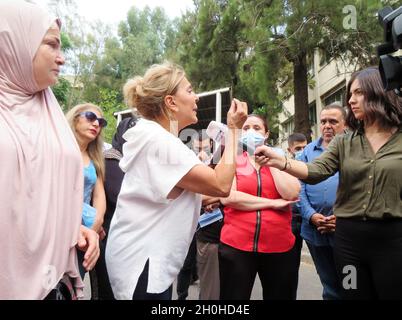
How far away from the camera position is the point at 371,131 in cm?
241

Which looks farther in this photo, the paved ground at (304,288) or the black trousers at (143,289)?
the paved ground at (304,288)

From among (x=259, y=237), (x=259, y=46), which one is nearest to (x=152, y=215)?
(x=259, y=237)

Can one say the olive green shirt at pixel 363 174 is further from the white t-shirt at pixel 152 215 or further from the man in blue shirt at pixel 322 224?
the white t-shirt at pixel 152 215

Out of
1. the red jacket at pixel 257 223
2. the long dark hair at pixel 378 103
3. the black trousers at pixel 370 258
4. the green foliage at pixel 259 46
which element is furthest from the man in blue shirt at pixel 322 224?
the green foliage at pixel 259 46

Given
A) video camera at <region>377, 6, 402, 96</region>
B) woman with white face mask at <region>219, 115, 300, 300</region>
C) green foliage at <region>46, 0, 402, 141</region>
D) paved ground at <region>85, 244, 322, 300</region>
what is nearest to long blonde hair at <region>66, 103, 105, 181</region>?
woman with white face mask at <region>219, 115, 300, 300</region>

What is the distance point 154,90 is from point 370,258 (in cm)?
142

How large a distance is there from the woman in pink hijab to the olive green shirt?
55.3 inches

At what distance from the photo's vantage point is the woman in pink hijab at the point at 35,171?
1.46 metres

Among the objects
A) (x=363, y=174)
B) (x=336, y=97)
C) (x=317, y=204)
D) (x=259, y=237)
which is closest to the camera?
(x=363, y=174)

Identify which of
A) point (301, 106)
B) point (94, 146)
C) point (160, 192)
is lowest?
point (160, 192)

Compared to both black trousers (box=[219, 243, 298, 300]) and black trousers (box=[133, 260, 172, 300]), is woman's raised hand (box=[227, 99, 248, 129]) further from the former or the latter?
black trousers (box=[219, 243, 298, 300])

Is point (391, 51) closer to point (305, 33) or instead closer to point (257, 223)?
point (257, 223)

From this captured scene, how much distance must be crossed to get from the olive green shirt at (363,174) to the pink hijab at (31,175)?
1.42 m

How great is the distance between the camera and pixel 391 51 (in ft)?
6.61
